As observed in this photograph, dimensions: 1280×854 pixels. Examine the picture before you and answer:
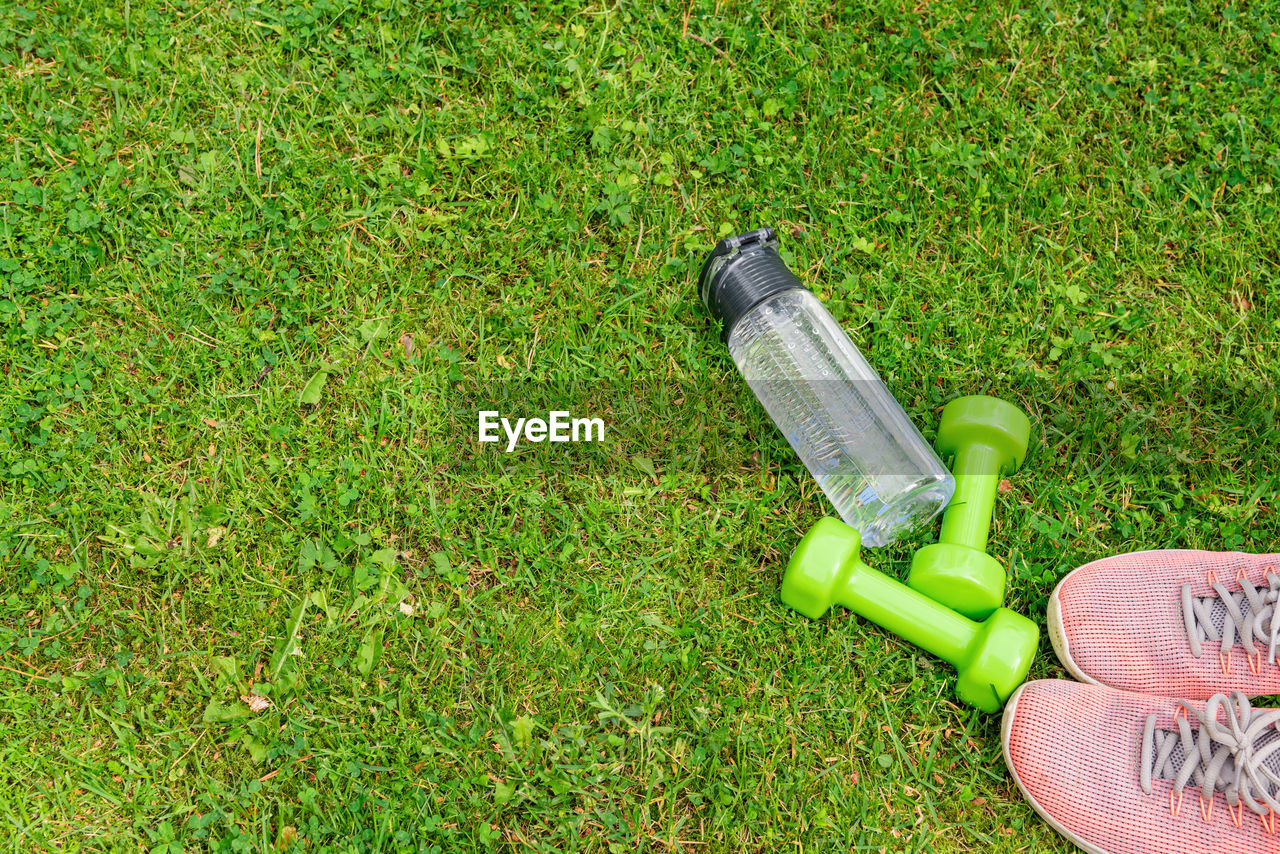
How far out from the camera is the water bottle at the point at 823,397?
275 cm

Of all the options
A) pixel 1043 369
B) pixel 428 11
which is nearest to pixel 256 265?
pixel 428 11

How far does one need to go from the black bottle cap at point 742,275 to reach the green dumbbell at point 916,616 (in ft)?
2.25

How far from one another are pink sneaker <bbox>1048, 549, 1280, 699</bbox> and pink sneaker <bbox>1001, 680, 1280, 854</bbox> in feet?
0.27

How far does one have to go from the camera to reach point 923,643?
2.57 m

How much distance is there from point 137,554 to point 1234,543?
335cm

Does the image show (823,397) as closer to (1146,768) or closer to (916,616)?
(916,616)

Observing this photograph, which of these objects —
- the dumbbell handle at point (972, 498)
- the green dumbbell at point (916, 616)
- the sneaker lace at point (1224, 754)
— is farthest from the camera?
the dumbbell handle at point (972, 498)

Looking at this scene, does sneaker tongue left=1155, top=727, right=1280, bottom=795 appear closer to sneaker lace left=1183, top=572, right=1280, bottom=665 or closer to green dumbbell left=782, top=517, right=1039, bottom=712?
sneaker lace left=1183, top=572, right=1280, bottom=665

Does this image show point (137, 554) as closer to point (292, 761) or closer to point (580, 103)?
point (292, 761)

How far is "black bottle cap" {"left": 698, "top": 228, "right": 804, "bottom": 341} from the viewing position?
2707 millimetres

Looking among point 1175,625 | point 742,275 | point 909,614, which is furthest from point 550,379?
point 1175,625

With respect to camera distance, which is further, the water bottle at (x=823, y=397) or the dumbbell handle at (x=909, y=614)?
the water bottle at (x=823, y=397)

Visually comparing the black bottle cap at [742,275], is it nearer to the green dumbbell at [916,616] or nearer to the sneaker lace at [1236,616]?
the green dumbbell at [916,616]

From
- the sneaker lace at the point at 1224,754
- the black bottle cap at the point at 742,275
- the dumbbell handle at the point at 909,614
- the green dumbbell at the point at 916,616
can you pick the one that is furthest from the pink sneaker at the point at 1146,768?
the black bottle cap at the point at 742,275
